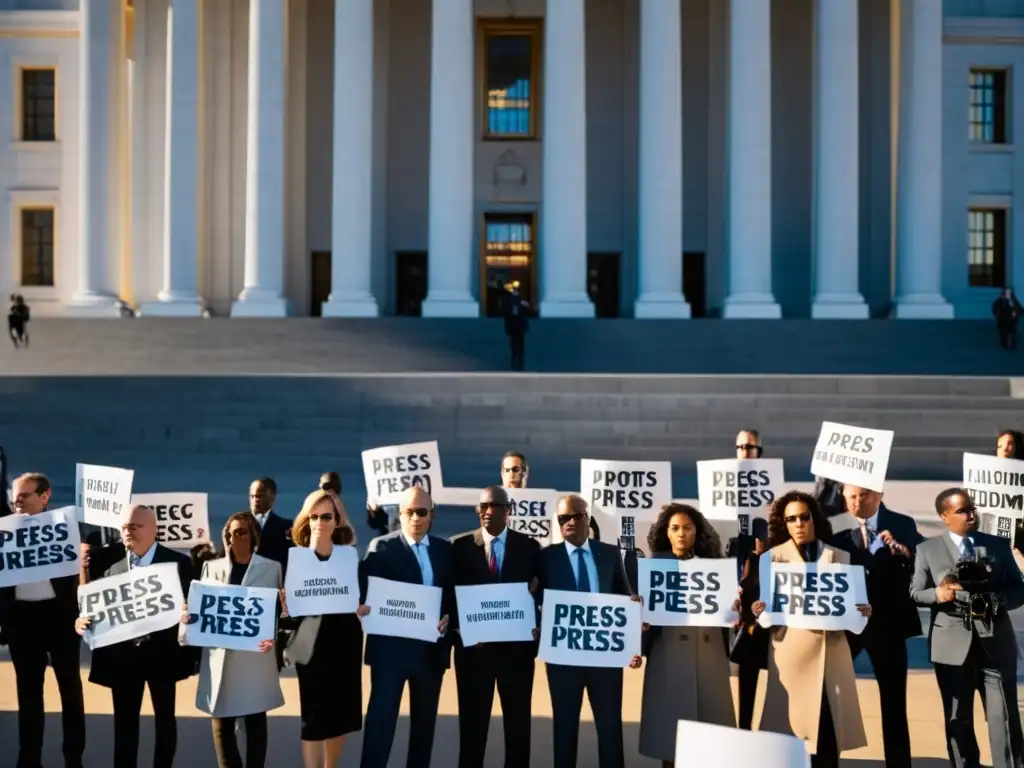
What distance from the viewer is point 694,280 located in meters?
42.4

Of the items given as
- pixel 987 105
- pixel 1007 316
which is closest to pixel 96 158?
pixel 1007 316

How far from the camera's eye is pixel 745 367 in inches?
1292

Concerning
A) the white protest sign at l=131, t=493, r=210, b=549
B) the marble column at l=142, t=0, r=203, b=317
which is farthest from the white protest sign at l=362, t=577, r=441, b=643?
the marble column at l=142, t=0, r=203, b=317

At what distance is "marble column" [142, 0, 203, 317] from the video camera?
30849 millimetres

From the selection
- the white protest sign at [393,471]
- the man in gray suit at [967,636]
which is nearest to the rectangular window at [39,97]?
the white protest sign at [393,471]

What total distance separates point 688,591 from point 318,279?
3540cm

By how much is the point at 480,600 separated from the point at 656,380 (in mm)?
17681

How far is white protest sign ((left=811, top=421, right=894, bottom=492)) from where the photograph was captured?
1027 cm

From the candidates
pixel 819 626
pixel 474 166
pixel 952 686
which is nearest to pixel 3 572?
pixel 819 626

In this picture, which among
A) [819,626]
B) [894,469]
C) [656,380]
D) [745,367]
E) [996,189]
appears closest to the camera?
[819,626]

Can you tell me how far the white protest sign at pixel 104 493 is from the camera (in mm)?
10281

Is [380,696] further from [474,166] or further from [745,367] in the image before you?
[474,166]

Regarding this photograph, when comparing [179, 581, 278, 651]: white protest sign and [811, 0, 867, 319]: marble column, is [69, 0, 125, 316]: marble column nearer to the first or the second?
[811, 0, 867, 319]: marble column

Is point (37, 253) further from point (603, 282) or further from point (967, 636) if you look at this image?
point (967, 636)
